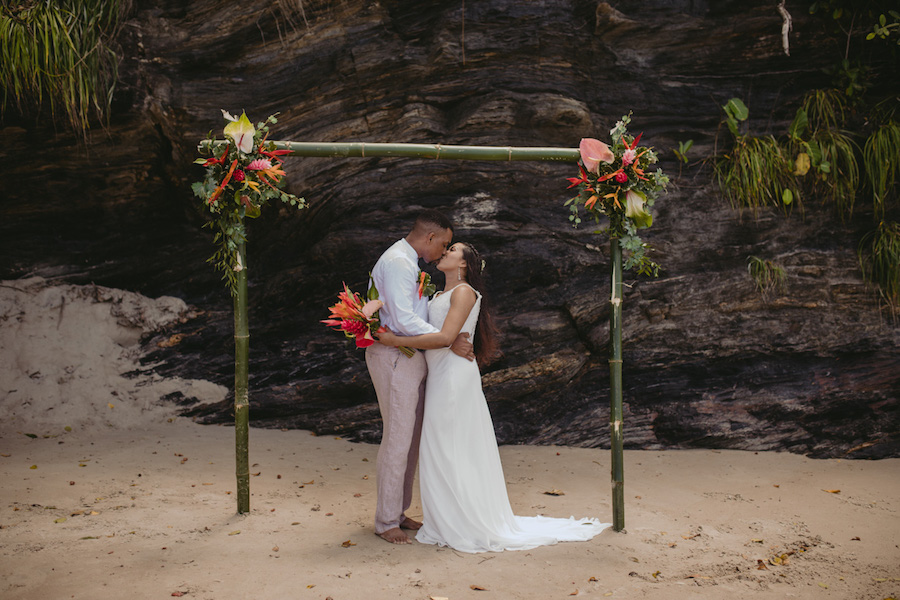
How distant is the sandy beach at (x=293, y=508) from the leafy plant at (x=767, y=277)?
1.70m

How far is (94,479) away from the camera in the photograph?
543cm

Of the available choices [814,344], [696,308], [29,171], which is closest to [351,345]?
[696,308]

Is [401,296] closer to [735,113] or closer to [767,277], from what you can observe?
[767,277]

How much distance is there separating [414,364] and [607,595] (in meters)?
1.73

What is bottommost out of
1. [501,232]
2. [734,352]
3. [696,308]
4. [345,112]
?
[734,352]

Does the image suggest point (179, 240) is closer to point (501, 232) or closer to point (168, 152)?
point (168, 152)

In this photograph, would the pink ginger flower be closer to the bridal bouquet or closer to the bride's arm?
the bridal bouquet

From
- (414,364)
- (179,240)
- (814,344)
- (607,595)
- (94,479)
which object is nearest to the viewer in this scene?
(607,595)

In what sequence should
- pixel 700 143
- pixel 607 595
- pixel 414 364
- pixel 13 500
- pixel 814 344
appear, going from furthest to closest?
pixel 700 143 → pixel 814 344 → pixel 13 500 → pixel 414 364 → pixel 607 595

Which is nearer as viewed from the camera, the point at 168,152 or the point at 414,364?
the point at 414,364

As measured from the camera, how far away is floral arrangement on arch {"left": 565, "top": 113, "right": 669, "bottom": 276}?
4602 millimetres

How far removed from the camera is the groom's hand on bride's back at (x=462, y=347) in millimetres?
4367

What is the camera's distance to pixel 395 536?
4.29 meters

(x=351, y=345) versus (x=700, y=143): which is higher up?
(x=700, y=143)
